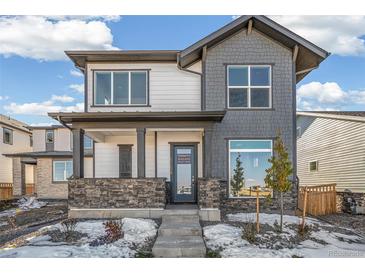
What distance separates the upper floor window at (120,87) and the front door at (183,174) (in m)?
2.30

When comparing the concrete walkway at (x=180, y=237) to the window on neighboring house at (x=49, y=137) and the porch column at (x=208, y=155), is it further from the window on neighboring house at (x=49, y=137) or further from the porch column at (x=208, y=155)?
the window on neighboring house at (x=49, y=137)

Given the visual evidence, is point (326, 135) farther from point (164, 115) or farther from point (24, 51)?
point (24, 51)

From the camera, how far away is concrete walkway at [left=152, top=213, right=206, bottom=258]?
318 inches

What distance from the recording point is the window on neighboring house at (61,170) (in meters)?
23.4

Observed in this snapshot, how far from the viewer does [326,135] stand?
1811 centimetres

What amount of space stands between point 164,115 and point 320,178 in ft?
36.3

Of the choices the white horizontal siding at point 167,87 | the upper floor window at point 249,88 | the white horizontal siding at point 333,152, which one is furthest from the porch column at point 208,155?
the white horizontal siding at point 333,152

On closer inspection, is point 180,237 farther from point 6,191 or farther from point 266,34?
point 6,191

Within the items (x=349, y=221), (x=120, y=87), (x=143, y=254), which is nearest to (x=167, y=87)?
(x=120, y=87)

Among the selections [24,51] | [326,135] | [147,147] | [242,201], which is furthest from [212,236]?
[24,51]

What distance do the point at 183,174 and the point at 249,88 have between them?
3929mm

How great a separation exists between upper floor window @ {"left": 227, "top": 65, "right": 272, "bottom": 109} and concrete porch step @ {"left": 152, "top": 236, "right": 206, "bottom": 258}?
589 cm

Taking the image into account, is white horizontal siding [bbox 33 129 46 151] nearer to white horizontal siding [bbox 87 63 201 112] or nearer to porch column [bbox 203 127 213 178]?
white horizontal siding [bbox 87 63 201 112]

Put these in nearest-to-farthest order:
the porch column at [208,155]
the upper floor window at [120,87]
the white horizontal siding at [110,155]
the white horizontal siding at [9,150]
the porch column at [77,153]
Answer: the porch column at [208,155]
the porch column at [77,153]
the upper floor window at [120,87]
the white horizontal siding at [110,155]
the white horizontal siding at [9,150]
